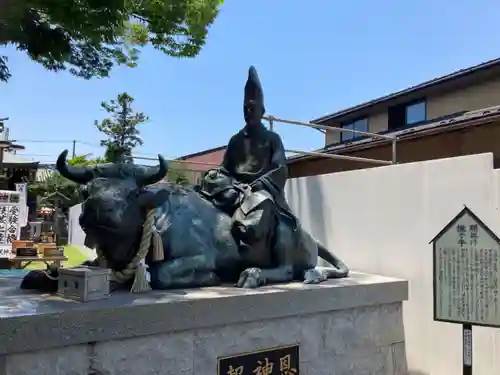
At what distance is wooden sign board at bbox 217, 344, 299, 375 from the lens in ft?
10.4

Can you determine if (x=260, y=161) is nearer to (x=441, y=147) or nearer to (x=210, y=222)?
(x=210, y=222)

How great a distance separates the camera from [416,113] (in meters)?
12.3

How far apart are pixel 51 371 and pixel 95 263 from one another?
1.02 meters

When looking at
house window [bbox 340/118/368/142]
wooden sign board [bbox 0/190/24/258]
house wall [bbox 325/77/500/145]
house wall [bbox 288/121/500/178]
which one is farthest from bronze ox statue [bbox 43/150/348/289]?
house window [bbox 340/118/368/142]

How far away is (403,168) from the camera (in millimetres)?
4609

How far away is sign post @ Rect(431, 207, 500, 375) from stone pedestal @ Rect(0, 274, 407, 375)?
2.31ft

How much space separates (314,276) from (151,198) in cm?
158

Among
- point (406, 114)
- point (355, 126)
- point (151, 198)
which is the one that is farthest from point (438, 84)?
point (151, 198)

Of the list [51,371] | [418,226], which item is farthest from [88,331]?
[418,226]

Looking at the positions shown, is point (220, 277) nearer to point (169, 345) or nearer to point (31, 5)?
point (169, 345)

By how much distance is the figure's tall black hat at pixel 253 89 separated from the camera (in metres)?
4.14

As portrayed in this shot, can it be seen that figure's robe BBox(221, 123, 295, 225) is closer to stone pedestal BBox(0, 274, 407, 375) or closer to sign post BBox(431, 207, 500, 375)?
stone pedestal BBox(0, 274, 407, 375)

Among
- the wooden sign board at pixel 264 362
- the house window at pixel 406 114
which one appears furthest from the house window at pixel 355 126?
the wooden sign board at pixel 264 362

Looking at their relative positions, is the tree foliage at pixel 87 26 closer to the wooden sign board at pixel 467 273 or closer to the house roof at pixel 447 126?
the wooden sign board at pixel 467 273
